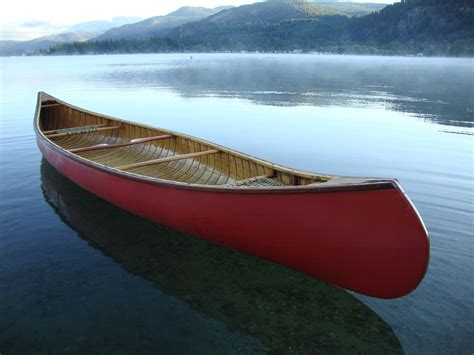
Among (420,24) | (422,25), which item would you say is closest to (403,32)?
(420,24)

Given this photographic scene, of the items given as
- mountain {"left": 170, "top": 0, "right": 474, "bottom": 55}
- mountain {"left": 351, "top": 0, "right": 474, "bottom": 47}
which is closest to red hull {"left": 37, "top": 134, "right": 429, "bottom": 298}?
mountain {"left": 170, "top": 0, "right": 474, "bottom": 55}

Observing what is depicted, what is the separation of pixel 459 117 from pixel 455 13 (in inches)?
5937

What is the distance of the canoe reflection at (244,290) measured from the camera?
540 centimetres

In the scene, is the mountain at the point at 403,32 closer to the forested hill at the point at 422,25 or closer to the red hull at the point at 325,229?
the forested hill at the point at 422,25

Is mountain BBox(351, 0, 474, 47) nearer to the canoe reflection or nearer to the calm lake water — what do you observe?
the calm lake water

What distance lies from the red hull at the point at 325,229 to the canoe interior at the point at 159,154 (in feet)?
2.36

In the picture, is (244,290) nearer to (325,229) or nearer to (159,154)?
(325,229)

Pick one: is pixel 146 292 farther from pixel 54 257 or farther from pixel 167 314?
pixel 54 257

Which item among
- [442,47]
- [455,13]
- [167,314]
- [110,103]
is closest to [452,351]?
[167,314]

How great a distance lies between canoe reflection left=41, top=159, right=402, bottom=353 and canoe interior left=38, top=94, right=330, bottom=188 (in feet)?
5.18

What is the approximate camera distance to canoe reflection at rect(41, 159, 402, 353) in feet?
17.7

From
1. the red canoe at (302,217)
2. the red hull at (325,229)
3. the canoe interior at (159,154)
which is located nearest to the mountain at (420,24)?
the canoe interior at (159,154)

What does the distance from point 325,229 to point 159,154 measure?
24.5ft

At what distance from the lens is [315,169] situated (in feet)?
42.4
